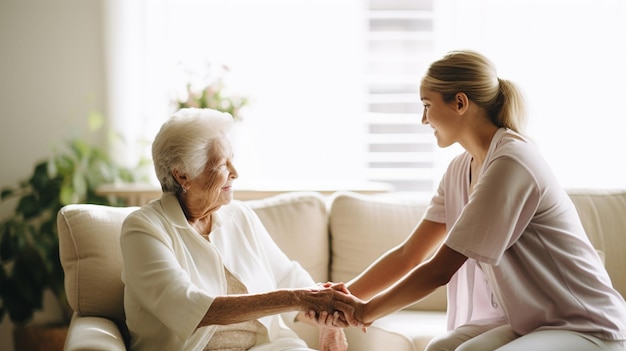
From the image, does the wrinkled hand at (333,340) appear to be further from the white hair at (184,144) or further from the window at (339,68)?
the window at (339,68)

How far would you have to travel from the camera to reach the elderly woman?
6.37ft

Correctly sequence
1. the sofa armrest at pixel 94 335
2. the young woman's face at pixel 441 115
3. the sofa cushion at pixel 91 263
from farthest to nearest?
the sofa cushion at pixel 91 263 < the young woman's face at pixel 441 115 < the sofa armrest at pixel 94 335

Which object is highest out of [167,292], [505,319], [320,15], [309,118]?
[320,15]

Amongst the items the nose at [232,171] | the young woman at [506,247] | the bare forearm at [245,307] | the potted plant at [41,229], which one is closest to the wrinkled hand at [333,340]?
the young woman at [506,247]

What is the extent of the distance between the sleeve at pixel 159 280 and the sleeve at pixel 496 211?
0.70m

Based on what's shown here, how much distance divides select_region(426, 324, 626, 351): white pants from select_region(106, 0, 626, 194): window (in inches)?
87.1

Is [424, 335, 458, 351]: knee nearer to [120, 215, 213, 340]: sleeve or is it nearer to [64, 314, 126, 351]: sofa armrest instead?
[120, 215, 213, 340]: sleeve

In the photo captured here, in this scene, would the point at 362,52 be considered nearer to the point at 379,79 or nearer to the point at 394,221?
the point at 379,79

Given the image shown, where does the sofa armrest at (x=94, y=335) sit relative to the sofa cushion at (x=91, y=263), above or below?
below

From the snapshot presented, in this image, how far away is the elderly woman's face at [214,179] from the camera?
213 centimetres

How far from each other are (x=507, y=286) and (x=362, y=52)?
8.79 feet

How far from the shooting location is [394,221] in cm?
273

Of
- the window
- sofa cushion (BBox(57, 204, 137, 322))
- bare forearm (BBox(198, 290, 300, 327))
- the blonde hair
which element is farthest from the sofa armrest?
the window

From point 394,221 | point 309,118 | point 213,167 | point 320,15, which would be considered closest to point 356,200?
point 394,221
